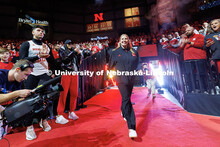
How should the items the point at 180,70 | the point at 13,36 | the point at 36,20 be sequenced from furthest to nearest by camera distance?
the point at 36,20 → the point at 13,36 → the point at 180,70

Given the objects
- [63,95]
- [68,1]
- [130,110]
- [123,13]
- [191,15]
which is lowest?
[130,110]

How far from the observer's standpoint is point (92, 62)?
5953mm

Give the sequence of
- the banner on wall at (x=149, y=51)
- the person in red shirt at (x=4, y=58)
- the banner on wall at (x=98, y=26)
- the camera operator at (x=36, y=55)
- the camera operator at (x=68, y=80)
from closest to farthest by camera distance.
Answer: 1. the camera operator at (x=36, y=55)
2. the camera operator at (x=68, y=80)
3. the person in red shirt at (x=4, y=58)
4. the banner on wall at (x=149, y=51)
5. the banner on wall at (x=98, y=26)

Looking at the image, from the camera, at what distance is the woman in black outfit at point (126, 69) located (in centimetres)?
194

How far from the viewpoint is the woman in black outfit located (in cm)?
194

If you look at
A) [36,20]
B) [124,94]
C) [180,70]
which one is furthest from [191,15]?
[36,20]

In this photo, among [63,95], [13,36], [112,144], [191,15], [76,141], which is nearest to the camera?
[112,144]

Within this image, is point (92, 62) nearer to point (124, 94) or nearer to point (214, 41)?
point (124, 94)

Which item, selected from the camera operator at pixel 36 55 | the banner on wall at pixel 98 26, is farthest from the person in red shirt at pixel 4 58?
the banner on wall at pixel 98 26

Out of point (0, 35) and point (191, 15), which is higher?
point (191, 15)

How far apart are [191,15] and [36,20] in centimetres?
2512

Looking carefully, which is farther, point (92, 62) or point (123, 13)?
point (123, 13)

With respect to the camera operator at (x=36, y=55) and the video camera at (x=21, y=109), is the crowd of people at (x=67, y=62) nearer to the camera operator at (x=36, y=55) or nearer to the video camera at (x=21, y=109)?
the camera operator at (x=36, y=55)

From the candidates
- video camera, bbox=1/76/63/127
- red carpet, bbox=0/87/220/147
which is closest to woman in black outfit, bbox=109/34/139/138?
red carpet, bbox=0/87/220/147
